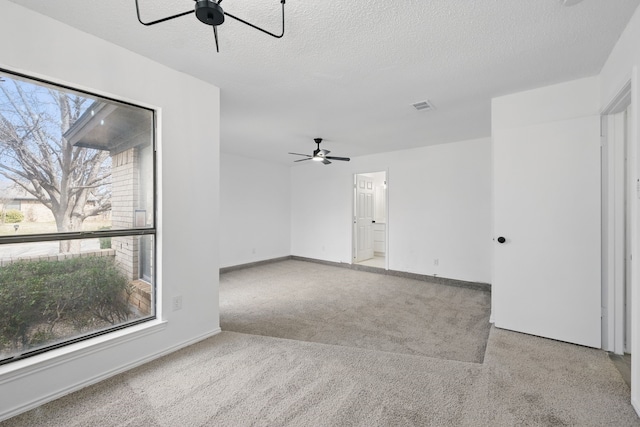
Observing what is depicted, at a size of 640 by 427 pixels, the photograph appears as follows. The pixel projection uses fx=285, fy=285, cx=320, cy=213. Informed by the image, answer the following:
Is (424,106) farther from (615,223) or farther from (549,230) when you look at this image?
(615,223)

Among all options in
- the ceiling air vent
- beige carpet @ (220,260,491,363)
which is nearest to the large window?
beige carpet @ (220,260,491,363)

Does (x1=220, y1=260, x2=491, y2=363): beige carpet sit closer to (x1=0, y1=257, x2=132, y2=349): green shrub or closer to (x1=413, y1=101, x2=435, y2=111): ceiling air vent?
(x1=0, y1=257, x2=132, y2=349): green shrub

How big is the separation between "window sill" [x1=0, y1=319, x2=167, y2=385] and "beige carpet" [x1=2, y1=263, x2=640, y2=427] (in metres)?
0.23

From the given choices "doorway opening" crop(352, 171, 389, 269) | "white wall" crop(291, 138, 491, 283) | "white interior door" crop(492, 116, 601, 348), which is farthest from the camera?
"doorway opening" crop(352, 171, 389, 269)

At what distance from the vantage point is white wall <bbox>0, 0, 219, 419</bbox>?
174 centimetres

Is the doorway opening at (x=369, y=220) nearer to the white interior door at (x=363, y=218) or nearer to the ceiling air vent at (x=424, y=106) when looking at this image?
the white interior door at (x=363, y=218)

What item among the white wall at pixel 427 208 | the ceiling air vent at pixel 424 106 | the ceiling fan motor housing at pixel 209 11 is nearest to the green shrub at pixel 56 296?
the ceiling fan motor housing at pixel 209 11

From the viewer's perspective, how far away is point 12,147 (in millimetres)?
1801

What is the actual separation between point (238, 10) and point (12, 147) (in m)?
1.66

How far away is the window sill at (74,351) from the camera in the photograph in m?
1.70

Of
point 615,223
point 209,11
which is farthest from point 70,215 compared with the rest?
point 615,223

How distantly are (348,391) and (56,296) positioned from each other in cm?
211

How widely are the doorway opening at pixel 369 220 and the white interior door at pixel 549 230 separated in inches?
112

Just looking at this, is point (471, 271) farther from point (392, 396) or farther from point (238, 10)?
point (238, 10)
